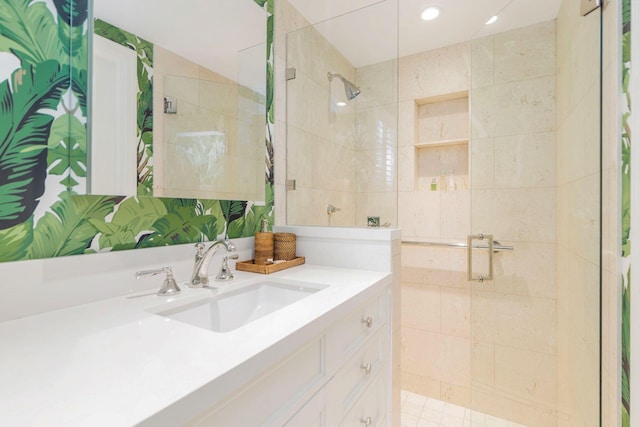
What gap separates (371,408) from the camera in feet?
3.80

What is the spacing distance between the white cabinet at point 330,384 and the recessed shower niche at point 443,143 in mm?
1367

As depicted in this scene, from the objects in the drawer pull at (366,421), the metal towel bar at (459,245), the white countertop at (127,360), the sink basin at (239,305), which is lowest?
the drawer pull at (366,421)

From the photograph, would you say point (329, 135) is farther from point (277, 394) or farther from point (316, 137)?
point (277, 394)

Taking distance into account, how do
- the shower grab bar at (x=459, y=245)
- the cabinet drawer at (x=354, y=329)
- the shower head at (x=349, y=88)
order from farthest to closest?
the shower head at (x=349, y=88) → the shower grab bar at (x=459, y=245) → the cabinet drawer at (x=354, y=329)

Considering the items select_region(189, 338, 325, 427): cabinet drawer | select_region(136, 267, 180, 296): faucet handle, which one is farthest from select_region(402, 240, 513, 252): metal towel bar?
select_region(136, 267, 180, 296): faucet handle

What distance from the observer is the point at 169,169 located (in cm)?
112

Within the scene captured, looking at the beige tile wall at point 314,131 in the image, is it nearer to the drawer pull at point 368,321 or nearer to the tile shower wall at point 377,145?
the tile shower wall at point 377,145

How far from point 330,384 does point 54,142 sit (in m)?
0.99

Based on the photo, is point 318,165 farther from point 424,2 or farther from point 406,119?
point 424,2

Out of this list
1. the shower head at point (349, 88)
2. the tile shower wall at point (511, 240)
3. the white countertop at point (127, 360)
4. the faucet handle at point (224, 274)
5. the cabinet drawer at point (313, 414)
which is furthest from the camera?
the shower head at point (349, 88)

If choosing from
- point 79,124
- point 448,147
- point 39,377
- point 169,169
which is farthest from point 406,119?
point 39,377

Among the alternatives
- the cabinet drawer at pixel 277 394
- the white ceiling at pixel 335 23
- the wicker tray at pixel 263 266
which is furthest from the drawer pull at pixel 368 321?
the white ceiling at pixel 335 23

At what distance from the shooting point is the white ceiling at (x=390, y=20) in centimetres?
166

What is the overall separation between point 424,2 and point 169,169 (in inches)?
67.8
